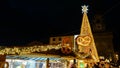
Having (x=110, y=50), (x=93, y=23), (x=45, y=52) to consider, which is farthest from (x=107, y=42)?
(x=45, y=52)

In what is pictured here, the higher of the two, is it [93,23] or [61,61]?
[93,23]

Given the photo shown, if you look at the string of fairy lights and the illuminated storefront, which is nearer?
the string of fairy lights

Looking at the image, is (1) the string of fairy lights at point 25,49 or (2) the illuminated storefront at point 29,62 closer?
(1) the string of fairy lights at point 25,49

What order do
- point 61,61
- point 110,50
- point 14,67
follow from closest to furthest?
point 14,67
point 61,61
point 110,50

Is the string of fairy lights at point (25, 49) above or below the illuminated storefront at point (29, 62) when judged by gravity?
above

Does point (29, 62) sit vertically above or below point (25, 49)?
below

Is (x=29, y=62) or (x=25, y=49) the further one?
(x=29, y=62)

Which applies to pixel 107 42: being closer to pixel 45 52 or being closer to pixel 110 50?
pixel 110 50

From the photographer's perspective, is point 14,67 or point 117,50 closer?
point 14,67

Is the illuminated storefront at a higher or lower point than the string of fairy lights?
lower

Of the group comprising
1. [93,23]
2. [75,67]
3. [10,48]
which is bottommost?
[75,67]

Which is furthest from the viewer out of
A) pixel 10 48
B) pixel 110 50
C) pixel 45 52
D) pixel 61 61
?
pixel 110 50

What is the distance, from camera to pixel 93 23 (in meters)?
38.5

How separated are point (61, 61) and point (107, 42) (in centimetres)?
2107
